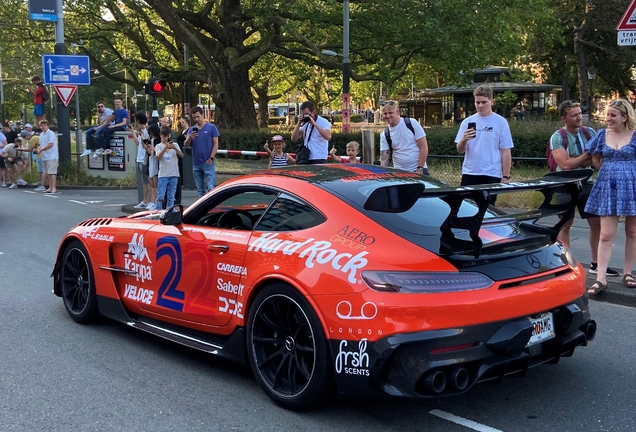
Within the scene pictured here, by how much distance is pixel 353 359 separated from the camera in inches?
149

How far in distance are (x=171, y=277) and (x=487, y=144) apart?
3.96 meters

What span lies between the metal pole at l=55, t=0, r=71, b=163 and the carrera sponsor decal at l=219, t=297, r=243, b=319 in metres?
16.7

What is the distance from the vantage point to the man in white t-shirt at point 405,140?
8.40m

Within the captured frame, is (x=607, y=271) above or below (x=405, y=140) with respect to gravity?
below

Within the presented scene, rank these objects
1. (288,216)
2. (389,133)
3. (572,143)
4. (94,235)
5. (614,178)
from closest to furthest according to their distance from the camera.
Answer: (288,216), (94,235), (614,178), (572,143), (389,133)

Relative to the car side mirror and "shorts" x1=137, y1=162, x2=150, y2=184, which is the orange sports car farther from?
"shorts" x1=137, y1=162, x2=150, y2=184

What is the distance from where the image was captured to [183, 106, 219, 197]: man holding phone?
11703 millimetres

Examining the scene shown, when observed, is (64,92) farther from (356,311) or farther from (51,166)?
(356,311)

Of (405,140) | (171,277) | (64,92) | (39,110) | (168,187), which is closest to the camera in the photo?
(171,277)

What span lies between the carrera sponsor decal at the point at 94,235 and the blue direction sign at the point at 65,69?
14.3 metres

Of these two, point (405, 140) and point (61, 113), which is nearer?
point (405, 140)

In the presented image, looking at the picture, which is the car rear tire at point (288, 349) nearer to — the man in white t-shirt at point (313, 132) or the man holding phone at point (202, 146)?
the man in white t-shirt at point (313, 132)

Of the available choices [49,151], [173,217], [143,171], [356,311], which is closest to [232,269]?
[173,217]

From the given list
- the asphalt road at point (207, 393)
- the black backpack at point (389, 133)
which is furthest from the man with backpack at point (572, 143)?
the black backpack at point (389, 133)
